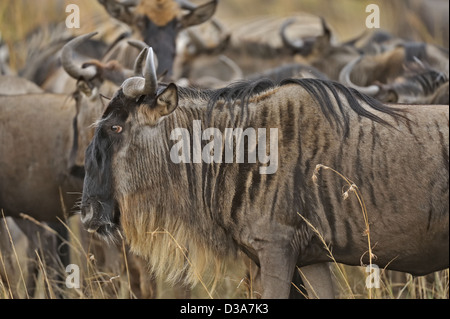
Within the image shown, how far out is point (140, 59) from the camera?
434 cm

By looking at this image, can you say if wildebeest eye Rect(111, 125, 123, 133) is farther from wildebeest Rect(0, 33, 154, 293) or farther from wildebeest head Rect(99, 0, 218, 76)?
wildebeest head Rect(99, 0, 218, 76)

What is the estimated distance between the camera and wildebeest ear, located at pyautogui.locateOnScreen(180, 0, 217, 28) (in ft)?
23.7

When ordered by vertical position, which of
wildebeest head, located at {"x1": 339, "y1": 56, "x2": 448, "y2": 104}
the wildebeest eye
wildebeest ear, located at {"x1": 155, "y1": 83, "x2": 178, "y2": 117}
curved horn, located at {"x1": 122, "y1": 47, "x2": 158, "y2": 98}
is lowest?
the wildebeest eye

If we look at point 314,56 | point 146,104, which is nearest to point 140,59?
point 146,104

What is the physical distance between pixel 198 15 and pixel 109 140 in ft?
12.5

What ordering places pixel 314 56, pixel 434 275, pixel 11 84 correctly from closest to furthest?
pixel 434 275
pixel 11 84
pixel 314 56

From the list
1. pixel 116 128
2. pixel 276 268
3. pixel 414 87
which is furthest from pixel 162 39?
pixel 276 268

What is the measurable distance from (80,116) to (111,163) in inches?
69.2

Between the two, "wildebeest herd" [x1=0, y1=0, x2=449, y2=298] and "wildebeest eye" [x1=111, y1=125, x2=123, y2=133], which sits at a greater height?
"wildebeest eye" [x1=111, y1=125, x2=123, y2=133]

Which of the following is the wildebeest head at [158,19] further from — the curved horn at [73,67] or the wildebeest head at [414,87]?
the wildebeest head at [414,87]

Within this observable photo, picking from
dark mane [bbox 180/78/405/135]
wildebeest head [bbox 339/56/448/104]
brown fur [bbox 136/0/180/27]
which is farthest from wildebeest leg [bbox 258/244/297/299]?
brown fur [bbox 136/0/180/27]

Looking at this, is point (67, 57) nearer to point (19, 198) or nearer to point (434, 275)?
point (19, 198)

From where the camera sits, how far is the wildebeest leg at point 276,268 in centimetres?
354

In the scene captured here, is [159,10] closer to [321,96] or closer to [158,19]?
[158,19]
